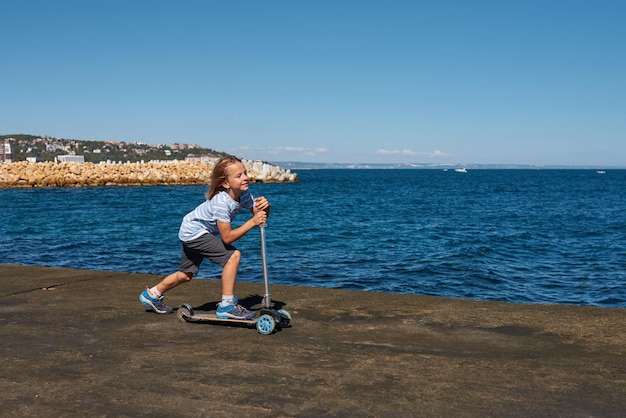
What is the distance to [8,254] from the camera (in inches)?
686

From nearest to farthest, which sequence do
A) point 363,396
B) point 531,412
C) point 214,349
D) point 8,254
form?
point 531,412 < point 363,396 < point 214,349 < point 8,254

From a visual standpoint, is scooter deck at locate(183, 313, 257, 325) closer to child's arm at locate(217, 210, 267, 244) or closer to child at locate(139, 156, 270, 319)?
child at locate(139, 156, 270, 319)

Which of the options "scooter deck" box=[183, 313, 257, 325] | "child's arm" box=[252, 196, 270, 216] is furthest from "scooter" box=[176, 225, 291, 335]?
"child's arm" box=[252, 196, 270, 216]

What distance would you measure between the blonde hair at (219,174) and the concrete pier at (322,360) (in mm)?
1138

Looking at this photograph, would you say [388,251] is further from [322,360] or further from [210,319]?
[322,360]

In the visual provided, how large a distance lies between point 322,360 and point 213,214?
167cm

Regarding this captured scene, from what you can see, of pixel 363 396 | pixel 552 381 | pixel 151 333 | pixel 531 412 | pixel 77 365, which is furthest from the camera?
pixel 151 333

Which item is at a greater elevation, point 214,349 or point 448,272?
point 214,349

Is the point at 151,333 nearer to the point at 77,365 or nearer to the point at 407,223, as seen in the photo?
the point at 77,365

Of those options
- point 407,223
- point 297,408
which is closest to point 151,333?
point 297,408

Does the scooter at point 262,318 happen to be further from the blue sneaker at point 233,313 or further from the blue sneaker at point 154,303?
the blue sneaker at point 154,303

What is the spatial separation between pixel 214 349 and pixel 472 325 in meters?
Answer: 2.11

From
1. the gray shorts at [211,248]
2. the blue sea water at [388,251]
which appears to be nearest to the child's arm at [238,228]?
the gray shorts at [211,248]

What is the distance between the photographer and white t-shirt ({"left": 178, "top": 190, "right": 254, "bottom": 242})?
16.0 feet
